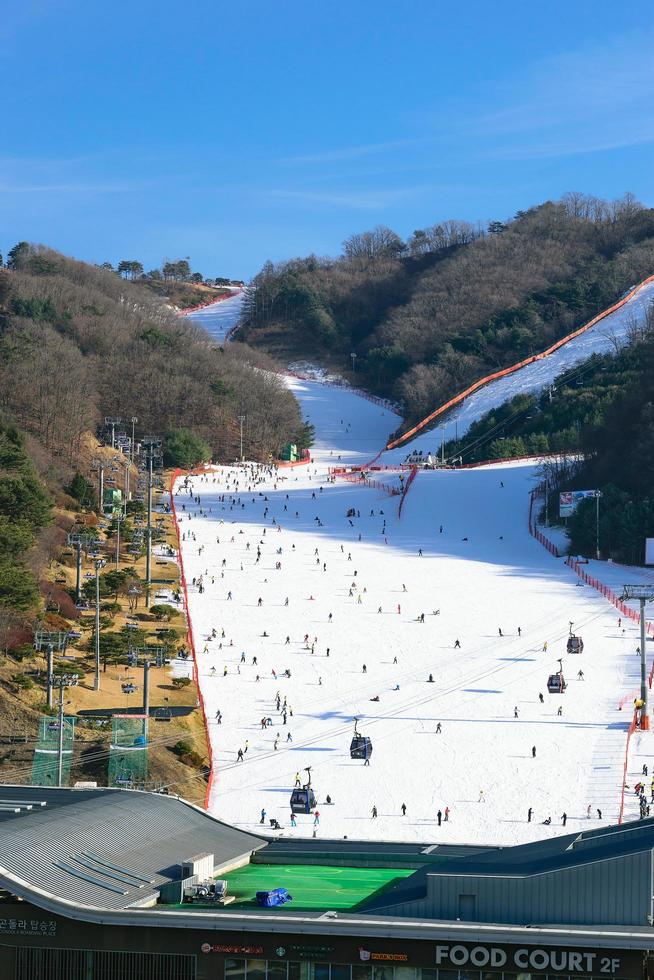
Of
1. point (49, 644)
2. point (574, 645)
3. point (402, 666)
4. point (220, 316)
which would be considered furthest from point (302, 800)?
point (220, 316)

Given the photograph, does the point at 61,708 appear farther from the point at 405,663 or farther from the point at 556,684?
the point at 556,684

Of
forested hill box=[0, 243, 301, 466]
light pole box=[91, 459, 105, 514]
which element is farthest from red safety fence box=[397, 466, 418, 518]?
light pole box=[91, 459, 105, 514]

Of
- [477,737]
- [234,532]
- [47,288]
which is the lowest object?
[477,737]

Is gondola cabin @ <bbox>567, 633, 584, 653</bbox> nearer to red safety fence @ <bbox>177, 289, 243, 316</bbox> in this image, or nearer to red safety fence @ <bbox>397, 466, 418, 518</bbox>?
red safety fence @ <bbox>397, 466, 418, 518</bbox>

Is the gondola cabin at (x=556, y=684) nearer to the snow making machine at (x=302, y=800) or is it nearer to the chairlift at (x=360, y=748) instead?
the chairlift at (x=360, y=748)

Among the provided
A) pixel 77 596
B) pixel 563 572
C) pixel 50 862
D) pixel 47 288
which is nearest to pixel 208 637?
pixel 77 596

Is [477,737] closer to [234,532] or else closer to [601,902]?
[601,902]
